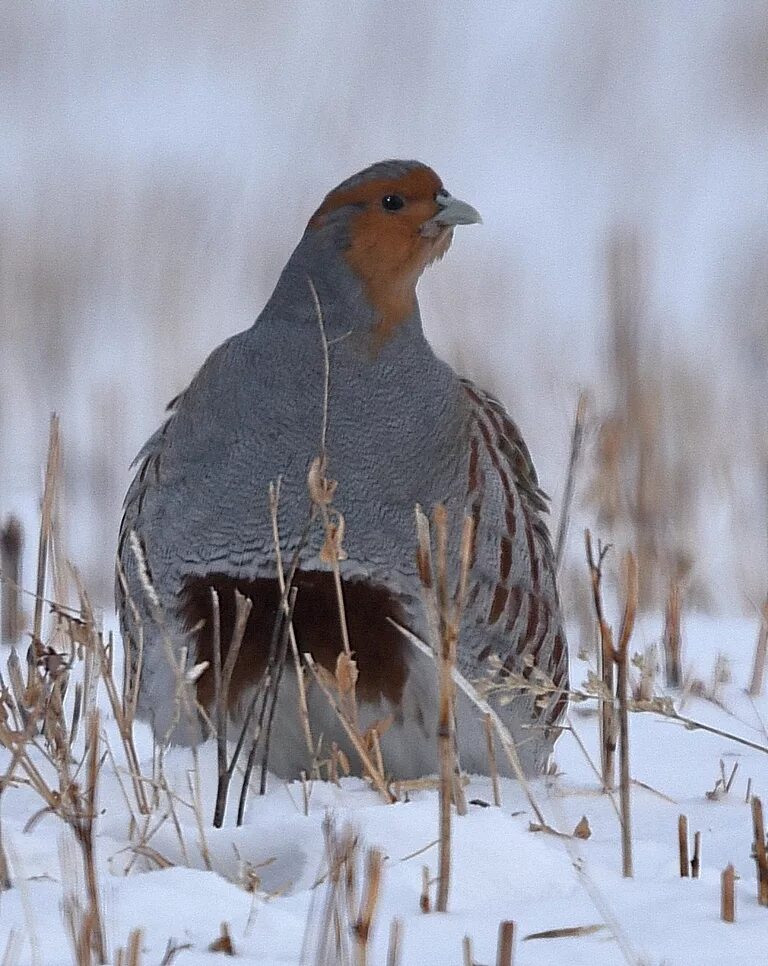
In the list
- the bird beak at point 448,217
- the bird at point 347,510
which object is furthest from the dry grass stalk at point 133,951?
the bird beak at point 448,217

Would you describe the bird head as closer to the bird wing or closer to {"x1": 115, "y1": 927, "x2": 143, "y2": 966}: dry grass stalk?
the bird wing

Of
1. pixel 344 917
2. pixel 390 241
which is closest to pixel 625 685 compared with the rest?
pixel 344 917

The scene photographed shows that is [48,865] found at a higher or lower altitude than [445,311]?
lower

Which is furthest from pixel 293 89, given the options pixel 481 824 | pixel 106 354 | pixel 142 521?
pixel 481 824

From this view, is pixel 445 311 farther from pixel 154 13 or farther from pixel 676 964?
pixel 154 13

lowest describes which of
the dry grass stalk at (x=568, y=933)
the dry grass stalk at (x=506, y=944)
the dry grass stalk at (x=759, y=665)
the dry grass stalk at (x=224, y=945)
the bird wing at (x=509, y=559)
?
the dry grass stalk at (x=759, y=665)

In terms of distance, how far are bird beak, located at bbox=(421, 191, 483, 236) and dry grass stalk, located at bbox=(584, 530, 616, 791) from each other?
0.79 m

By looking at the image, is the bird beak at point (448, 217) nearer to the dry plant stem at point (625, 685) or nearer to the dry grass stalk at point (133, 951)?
the dry plant stem at point (625, 685)

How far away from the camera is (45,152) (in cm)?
944

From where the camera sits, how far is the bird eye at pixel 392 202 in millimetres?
3432

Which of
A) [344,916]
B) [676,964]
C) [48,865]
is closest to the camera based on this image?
[676,964]

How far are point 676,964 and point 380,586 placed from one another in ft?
4.65

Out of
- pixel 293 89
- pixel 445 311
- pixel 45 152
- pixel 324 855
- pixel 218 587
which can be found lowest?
pixel 324 855

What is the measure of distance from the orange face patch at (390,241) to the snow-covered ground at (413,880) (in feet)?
3.23
